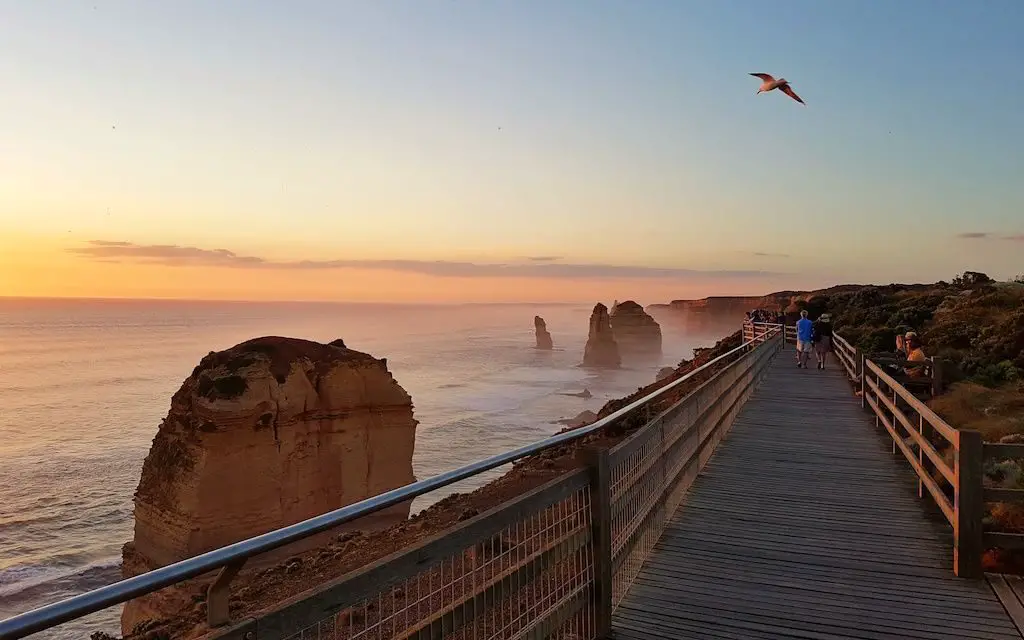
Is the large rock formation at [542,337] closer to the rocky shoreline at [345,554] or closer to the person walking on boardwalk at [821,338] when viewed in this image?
the person walking on boardwalk at [821,338]

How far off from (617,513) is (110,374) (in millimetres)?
109850

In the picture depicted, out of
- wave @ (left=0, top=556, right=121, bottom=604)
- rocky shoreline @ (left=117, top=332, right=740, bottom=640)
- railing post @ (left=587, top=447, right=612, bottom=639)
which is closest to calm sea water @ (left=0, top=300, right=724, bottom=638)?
wave @ (left=0, top=556, right=121, bottom=604)

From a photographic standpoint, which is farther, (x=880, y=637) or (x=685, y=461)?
(x=685, y=461)

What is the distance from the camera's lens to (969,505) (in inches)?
220

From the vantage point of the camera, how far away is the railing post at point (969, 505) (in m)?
5.52

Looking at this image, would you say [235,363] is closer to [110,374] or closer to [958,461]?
[958,461]

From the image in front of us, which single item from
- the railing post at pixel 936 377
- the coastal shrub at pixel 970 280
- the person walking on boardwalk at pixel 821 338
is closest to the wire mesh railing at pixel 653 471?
the railing post at pixel 936 377

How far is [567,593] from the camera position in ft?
13.7

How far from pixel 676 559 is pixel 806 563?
1.14 meters

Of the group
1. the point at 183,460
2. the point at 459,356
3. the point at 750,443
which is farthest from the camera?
the point at 459,356

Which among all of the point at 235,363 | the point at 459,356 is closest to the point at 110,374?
the point at 459,356

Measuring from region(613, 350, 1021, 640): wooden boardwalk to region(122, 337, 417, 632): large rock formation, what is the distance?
15.3 metres

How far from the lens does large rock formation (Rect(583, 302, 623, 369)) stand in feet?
414

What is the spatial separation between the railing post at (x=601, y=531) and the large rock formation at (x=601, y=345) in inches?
4782
